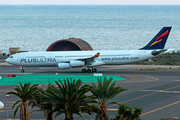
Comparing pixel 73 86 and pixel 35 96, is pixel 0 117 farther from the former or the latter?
pixel 73 86

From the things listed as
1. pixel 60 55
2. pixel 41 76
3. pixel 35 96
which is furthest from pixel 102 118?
pixel 60 55

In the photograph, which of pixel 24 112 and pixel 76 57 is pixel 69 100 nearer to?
pixel 24 112

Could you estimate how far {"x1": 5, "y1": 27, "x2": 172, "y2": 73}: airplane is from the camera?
185ft

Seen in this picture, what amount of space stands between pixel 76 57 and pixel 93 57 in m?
3.24

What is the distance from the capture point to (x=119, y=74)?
180 feet

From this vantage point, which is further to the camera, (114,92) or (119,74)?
(119,74)

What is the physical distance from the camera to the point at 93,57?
56.1m

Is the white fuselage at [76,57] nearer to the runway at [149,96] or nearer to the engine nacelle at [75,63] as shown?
the engine nacelle at [75,63]

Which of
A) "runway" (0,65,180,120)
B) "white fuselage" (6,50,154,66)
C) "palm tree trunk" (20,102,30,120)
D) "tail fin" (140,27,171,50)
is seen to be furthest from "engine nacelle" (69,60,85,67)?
"palm tree trunk" (20,102,30,120)

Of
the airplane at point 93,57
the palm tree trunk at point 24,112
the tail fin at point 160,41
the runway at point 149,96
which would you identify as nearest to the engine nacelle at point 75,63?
the airplane at point 93,57

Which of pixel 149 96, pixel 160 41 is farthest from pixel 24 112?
pixel 160 41

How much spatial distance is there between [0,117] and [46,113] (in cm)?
635

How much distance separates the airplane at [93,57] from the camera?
185 ft

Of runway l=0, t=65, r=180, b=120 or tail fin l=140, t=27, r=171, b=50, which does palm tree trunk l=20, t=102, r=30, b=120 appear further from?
tail fin l=140, t=27, r=171, b=50
